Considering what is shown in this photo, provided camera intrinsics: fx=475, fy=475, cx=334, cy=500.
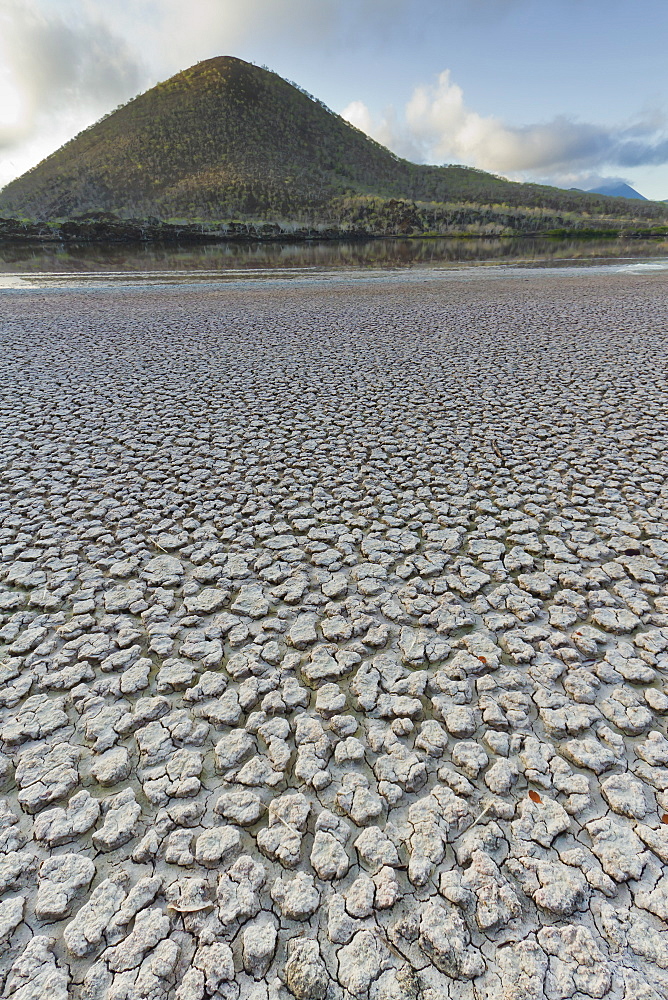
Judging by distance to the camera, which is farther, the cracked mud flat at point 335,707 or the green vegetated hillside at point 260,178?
the green vegetated hillside at point 260,178

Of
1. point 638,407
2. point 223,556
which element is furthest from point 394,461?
point 638,407

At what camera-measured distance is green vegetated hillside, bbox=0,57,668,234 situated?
7781 cm

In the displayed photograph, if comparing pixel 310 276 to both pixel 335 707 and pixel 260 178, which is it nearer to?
pixel 335 707

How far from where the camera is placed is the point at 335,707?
2697 mm

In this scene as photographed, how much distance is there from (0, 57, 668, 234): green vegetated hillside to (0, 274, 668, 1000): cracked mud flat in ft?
231

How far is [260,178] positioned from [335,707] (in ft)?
375

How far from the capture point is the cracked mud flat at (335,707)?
1.76m

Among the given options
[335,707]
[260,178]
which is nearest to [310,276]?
[335,707]

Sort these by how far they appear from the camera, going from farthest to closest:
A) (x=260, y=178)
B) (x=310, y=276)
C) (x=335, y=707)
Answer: (x=260, y=178) < (x=310, y=276) < (x=335, y=707)

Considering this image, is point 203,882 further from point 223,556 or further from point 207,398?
point 207,398

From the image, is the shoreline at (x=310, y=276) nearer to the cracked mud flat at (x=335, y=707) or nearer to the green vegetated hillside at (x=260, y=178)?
the cracked mud flat at (x=335, y=707)

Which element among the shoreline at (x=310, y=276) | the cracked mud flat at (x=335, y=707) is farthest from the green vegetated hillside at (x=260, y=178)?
the cracked mud flat at (x=335, y=707)

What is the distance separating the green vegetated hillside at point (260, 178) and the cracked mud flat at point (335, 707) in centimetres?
7038

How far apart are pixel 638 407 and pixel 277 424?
514 cm
